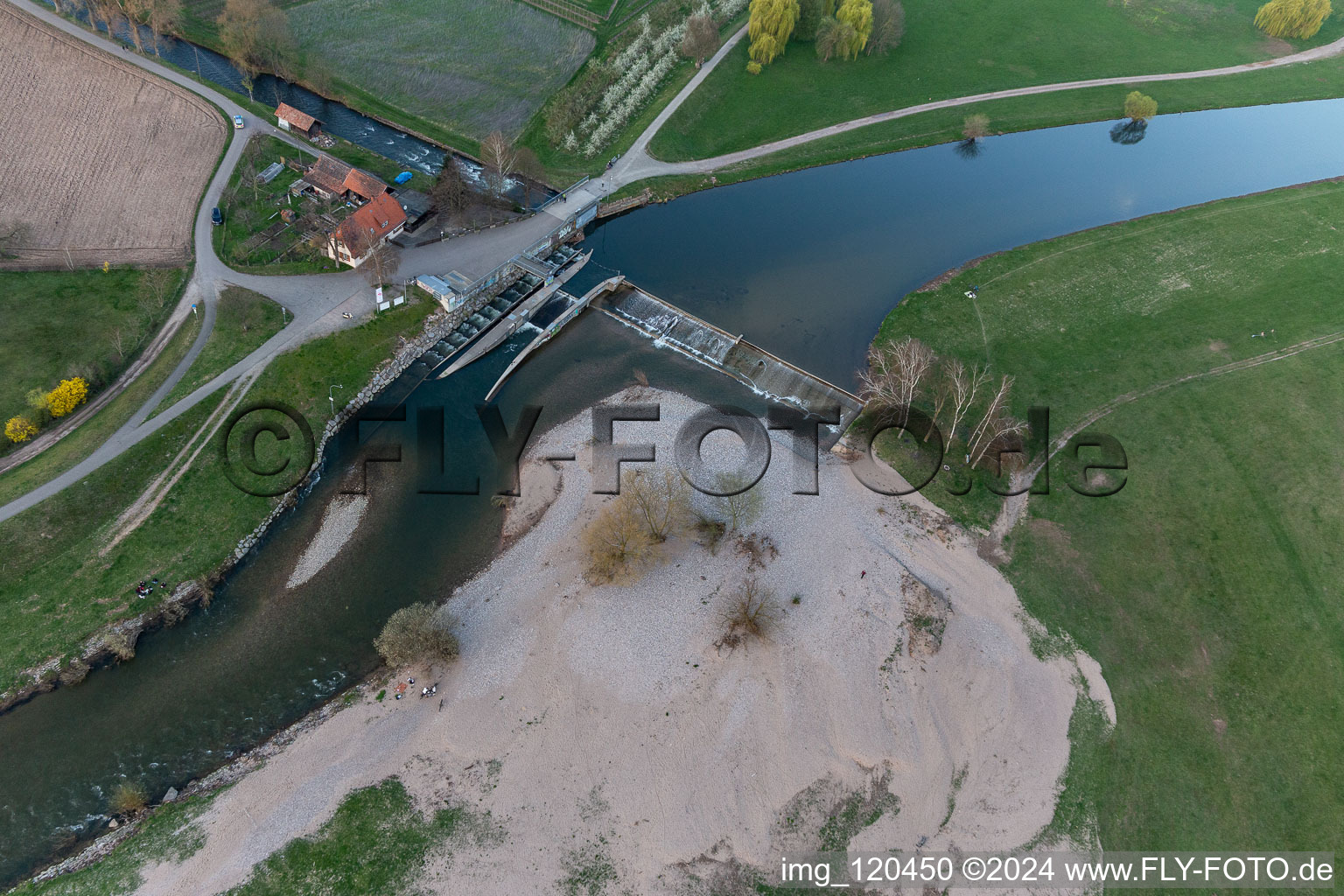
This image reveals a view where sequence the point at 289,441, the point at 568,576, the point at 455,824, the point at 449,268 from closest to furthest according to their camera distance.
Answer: the point at 455,824 → the point at 568,576 → the point at 289,441 → the point at 449,268

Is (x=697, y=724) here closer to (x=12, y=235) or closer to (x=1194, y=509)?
(x=1194, y=509)

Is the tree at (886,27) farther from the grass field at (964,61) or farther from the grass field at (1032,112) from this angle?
the grass field at (1032,112)

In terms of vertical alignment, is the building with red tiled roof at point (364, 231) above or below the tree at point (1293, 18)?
below

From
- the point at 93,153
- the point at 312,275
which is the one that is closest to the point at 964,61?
the point at 312,275

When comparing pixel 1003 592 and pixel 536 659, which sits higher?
pixel 1003 592

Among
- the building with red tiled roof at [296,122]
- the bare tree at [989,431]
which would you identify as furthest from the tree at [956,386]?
the building with red tiled roof at [296,122]

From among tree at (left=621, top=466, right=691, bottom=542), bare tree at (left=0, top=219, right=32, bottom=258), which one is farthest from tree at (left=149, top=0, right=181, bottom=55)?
tree at (left=621, top=466, right=691, bottom=542)

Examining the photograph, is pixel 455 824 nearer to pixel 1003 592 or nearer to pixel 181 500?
pixel 181 500

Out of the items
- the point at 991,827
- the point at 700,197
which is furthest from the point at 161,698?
the point at 700,197
